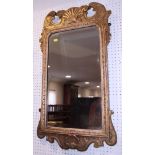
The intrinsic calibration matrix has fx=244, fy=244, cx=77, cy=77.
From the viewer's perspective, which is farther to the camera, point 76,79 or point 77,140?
point 76,79

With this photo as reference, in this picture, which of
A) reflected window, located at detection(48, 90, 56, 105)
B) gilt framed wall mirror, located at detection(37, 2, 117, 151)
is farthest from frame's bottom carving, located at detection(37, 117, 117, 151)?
reflected window, located at detection(48, 90, 56, 105)

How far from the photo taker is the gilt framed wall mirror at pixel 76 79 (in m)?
1.92

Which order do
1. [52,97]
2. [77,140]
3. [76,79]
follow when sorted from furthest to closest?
1. [52,97]
2. [76,79]
3. [77,140]

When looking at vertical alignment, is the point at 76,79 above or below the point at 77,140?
above

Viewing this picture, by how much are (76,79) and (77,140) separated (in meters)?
0.52

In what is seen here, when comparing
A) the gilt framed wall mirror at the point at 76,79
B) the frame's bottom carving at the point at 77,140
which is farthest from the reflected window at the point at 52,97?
the frame's bottom carving at the point at 77,140

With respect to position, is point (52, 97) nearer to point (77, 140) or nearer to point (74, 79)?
point (74, 79)

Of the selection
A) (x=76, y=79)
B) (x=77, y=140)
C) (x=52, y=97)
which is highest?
(x=76, y=79)

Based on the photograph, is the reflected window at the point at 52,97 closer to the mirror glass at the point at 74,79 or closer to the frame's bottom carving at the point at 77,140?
the mirror glass at the point at 74,79

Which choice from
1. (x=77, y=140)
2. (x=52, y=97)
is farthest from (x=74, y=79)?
(x=77, y=140)

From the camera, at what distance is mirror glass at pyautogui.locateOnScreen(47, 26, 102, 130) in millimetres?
1972

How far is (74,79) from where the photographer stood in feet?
7.00
